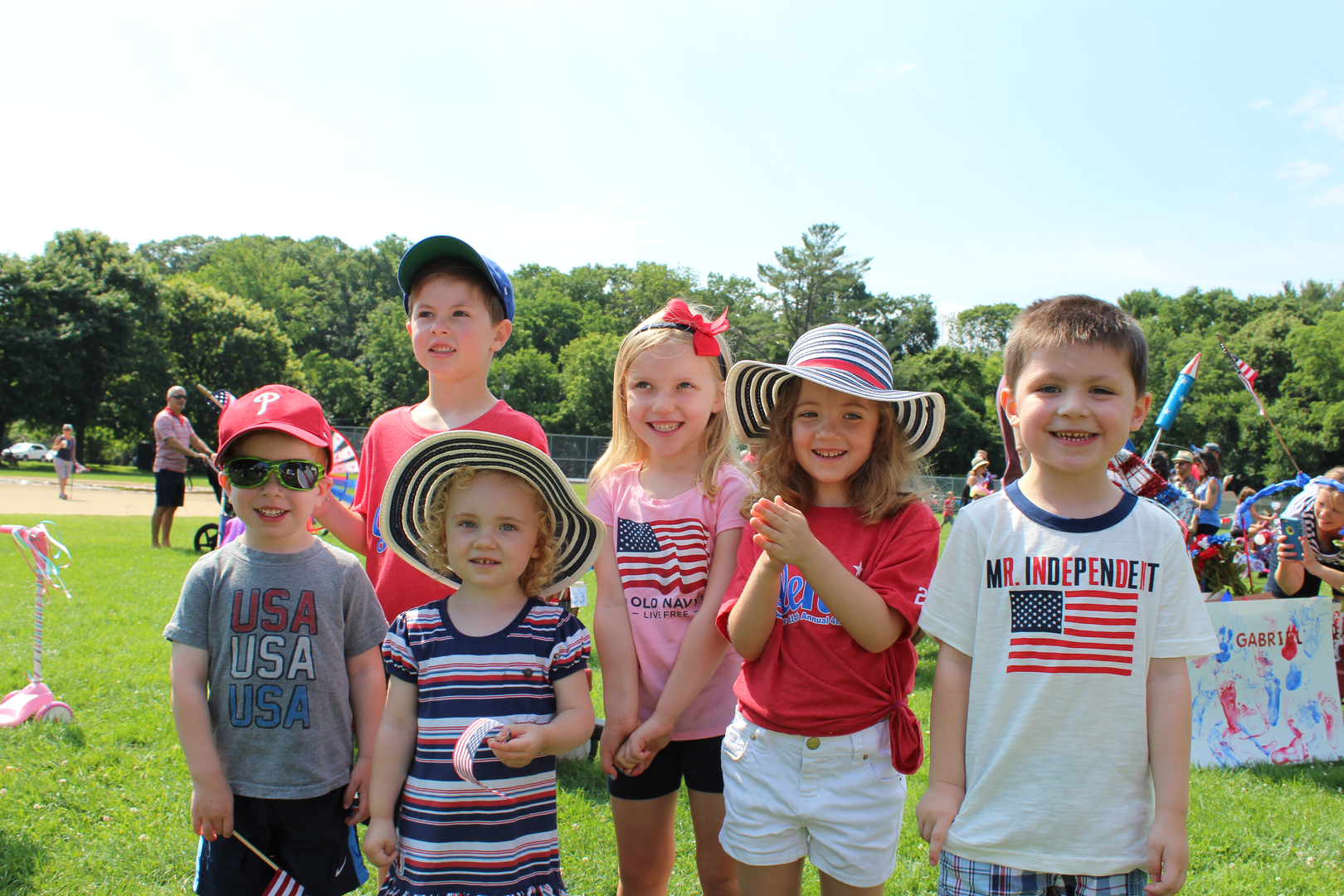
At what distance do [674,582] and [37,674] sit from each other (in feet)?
15.1

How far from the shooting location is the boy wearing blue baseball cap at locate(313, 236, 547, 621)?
246 centimetres

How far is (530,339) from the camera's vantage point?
62.8 m

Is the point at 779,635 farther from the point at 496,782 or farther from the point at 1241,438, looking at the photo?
the point at 1241,438

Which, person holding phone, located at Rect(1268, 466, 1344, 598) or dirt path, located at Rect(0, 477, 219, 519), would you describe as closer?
person holding phone, located at Rect(1268, 466, 1344, 598)

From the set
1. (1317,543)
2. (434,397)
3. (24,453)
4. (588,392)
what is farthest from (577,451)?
(434,397)

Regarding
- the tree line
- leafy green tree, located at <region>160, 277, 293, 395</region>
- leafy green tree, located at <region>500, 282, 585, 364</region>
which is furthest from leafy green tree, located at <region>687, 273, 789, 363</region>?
leafy green tree, located at <region>160, 277, 293, 395</region>

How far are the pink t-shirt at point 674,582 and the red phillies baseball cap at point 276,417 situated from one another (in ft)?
2.74

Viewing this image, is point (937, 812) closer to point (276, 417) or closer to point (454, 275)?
point (276, 417)

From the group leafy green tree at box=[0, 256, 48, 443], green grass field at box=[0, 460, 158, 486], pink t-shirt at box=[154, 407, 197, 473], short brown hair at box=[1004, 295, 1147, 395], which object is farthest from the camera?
leafy green tree at box=[0, 256, 48, 443]

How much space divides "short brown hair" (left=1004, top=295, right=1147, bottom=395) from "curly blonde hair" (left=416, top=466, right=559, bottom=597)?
1.29 metres

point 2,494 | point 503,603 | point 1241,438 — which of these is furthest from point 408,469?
point 1241,438

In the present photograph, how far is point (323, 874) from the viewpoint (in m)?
2.16

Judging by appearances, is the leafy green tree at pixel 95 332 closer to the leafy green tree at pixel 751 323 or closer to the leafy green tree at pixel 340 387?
the leafy green tree at pixel 340 387

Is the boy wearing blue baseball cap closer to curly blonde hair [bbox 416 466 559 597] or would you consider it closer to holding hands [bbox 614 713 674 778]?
curly blonde hair [bbox 416 466 559 597]
